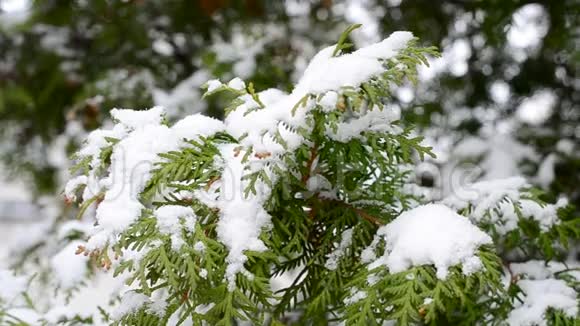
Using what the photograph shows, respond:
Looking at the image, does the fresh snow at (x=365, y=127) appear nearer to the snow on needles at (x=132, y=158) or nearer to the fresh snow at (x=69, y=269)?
the snow on needles at (x=132, y=158)

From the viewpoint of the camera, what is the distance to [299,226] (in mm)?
1042

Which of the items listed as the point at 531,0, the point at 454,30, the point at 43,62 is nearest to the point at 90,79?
the point at 43,62

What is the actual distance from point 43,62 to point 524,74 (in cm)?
213

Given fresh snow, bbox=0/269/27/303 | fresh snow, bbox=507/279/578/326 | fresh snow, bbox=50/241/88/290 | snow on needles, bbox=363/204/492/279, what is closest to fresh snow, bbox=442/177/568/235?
fresh snow, bbox=507/279/578/326

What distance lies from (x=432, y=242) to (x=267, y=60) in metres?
1.42

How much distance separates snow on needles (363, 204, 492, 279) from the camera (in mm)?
941

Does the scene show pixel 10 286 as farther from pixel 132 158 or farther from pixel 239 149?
pixel 239 149

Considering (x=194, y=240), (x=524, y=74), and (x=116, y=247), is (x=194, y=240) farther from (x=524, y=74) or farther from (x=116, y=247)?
(x=524, y=74)

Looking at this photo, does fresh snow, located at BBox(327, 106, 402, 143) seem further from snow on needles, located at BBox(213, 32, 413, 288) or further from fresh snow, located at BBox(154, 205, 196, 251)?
fresh snow, located at BBox(154, 205, 196, 251)

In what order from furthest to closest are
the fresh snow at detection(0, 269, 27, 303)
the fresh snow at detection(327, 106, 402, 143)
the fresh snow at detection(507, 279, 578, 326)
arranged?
the fresh snow at detection(0, 269, 27, 303)
the fresh snow at detection(507, 279, 578, 326)
the fresh snow at detection(327, 106, 402, 143)

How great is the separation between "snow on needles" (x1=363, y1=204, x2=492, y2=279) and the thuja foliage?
0.5 inches

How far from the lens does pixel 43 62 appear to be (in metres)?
2.79

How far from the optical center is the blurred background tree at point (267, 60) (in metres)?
Answer: 2.30

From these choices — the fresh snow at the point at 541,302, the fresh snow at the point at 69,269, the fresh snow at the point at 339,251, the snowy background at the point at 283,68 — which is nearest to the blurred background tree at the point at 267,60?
the snowy background at the point at 283,68
